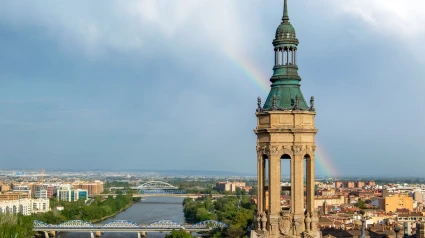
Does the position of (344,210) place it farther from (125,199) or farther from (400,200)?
(125,199)

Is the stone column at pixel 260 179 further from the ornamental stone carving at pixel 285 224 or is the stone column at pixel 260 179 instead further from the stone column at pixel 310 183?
the stone column at pixel 310 183

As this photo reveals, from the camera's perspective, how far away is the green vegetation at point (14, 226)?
45.3 meters

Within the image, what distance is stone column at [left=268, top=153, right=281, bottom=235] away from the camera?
10359 mm

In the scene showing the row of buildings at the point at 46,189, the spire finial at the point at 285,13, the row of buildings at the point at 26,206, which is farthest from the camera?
the row of buildings at the point at 46,189

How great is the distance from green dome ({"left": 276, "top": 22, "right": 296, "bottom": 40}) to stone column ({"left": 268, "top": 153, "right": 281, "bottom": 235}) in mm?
2007

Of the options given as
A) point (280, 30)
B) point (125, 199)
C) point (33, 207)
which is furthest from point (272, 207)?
point (125, 199)

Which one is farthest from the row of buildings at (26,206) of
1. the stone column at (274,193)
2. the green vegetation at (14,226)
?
the stone column at (274,193)

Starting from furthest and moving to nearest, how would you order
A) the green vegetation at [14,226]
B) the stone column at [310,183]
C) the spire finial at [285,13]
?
the green vegetation at [14,226], the spire finial at [285,13], the stone column at [310,183]

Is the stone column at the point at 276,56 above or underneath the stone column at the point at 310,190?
above

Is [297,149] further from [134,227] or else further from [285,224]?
[134,227]

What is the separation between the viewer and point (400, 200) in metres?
85.4

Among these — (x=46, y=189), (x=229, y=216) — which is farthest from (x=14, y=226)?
(x=46, y=189)

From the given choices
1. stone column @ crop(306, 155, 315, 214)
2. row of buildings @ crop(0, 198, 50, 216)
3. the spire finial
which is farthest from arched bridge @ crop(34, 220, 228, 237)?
the spire finial

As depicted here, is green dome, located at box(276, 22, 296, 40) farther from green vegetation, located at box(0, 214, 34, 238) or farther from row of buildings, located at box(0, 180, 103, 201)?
row of buildings, located at box(0, 180, 103, 201)
